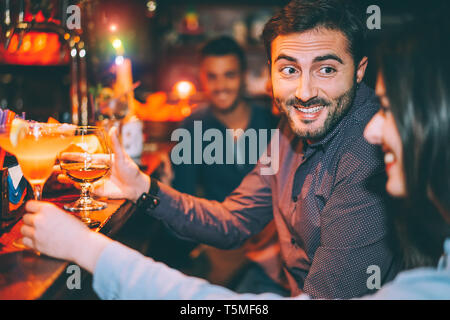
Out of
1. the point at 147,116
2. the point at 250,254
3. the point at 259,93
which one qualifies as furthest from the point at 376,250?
the point at 259,93

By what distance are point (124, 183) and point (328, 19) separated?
3.11 feet

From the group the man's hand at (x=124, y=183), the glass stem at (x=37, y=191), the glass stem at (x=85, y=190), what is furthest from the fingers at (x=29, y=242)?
the man's hand at (x=124, y=183)

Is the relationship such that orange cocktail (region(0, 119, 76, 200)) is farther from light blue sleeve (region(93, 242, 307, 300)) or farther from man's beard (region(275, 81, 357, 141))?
man's beard (region(275, 81, 357, 141))

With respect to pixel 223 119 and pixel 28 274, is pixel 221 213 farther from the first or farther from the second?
pixel 223 119

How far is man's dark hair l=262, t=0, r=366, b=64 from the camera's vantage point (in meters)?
1.49

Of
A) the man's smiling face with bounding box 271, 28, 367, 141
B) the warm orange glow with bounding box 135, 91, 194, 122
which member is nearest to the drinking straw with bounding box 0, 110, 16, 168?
the man's smiling face with bounding box 271, 28, 367, 141

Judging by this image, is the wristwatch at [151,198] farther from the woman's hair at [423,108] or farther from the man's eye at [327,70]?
the woman's hair at [423,108]

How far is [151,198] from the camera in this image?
1584 mm

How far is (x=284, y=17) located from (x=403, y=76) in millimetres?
717

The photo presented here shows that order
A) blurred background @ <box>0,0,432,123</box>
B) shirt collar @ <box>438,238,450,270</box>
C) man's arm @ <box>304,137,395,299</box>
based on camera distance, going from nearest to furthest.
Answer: shirt collar @ <box>438,238,450,270</box>, man's arm @ <box>304,137,395,299</box>, blurred background @ <box>0,0,432,123</box>

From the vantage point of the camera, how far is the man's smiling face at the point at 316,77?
1.48 metres

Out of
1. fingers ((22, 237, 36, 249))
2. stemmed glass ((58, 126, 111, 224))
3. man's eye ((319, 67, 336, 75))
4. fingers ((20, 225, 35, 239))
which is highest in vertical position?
man's eye ((319, 67, 336, 75))

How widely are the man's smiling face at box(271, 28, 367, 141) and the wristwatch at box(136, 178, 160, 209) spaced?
576mm
